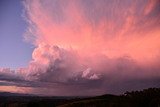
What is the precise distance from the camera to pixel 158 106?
198 metres

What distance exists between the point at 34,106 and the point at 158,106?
93983mm

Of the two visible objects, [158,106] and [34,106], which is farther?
[158,106]

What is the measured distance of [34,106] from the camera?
17800 cm
